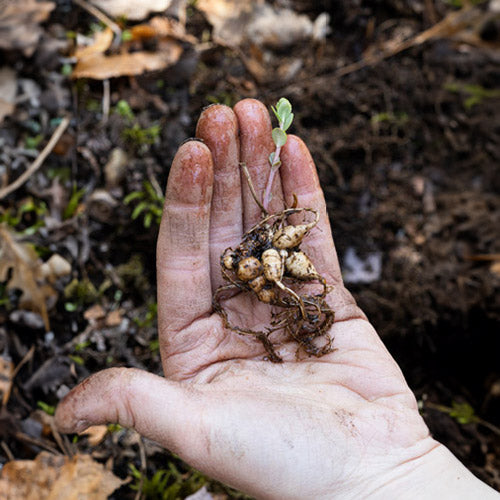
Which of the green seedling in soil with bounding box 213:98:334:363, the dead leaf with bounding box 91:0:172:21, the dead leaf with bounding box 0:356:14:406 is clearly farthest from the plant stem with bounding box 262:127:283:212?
the dead leaf with bounding box 91:0:172:21

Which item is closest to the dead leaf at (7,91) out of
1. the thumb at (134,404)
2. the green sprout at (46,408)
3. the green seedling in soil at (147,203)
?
the green seedling in soil at (147,203)

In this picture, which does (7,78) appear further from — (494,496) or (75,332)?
(494,496)

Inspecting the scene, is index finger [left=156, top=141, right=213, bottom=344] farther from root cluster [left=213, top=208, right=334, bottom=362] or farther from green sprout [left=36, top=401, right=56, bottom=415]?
green sprout [left=36, top=401, right=56, bottom=415]

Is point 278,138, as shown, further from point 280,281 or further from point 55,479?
point 55,479

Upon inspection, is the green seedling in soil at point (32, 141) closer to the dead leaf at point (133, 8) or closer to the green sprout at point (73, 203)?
the green sprout at point (73, 203)

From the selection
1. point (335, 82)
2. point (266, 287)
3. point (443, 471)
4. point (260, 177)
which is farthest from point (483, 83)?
point (443, 471)

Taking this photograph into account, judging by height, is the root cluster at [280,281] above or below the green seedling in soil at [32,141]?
below
